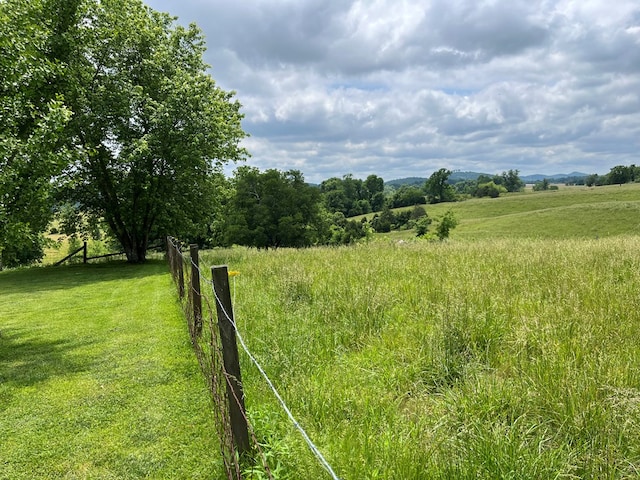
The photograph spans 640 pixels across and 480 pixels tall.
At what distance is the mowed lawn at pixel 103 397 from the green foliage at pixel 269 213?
30.9m

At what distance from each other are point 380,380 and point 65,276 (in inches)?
711

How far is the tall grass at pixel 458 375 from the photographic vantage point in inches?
99.1

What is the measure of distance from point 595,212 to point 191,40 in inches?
2334

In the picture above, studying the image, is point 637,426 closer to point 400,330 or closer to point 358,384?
point 358,384

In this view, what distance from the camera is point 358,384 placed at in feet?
12.0

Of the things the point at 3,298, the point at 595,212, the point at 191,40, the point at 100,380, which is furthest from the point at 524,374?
the point at 595,212

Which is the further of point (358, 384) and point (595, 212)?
point (595, 212)

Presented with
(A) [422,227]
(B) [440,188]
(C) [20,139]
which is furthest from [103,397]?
(B) [440,188]

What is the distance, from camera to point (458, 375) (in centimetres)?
381

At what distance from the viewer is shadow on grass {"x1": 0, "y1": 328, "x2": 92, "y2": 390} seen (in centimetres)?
570

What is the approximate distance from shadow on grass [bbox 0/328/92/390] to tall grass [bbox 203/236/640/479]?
2.86 metres

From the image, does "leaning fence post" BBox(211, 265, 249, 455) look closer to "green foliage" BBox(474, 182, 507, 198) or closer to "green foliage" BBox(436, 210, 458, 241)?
"green foliage" BBox(436, 210, 458, 241)

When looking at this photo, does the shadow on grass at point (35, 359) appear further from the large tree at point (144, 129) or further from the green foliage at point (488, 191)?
the green foliage at point (488, 191)

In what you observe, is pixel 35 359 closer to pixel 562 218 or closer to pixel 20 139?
pixel 20 139
